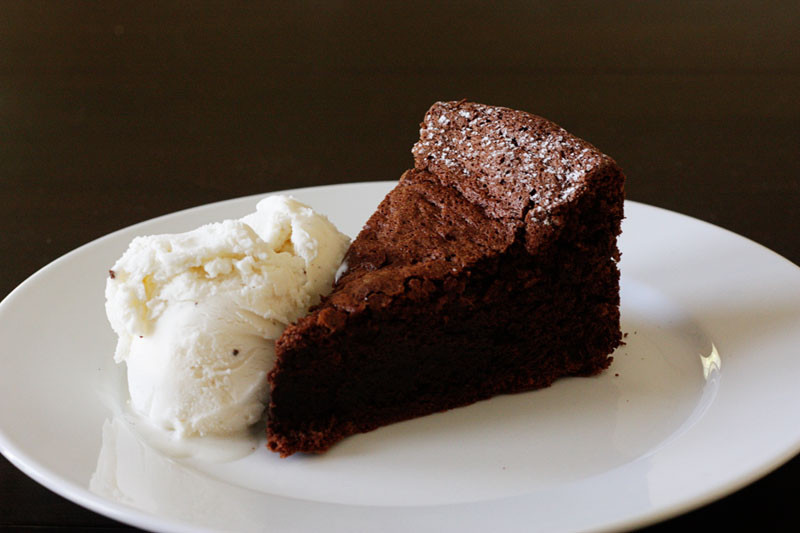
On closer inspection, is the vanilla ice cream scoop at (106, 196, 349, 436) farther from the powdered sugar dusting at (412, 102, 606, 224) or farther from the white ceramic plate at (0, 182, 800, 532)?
the powdered sugar dusting at (412, 102, 606, 224)

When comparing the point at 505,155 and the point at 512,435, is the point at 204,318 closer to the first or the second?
the point at 512,435

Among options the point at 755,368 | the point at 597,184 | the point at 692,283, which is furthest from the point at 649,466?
the point at 692,283

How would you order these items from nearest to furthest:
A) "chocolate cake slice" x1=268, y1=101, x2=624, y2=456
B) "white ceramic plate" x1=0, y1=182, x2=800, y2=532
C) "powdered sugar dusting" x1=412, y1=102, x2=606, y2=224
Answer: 1. "white ceramic plate" x1=0, y1=182, x2=800, y2=532
2. "chocolate cake slice" x1=268, y1=101, x2=624, y2=456
3. "powdered sugar dusting" x1=412, y1=102, x2=606, y2=224

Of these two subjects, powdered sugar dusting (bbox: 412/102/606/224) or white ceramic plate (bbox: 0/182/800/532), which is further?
powdered sugar dusting (bbox: 412/102/606/224)

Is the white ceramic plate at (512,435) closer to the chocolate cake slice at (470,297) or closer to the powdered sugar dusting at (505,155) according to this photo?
the chocolate cake slice at (470,297)

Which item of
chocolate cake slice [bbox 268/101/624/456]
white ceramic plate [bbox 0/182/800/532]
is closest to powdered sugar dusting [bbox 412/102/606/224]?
chocolate cake slice [bbox 268/101/624/456]
